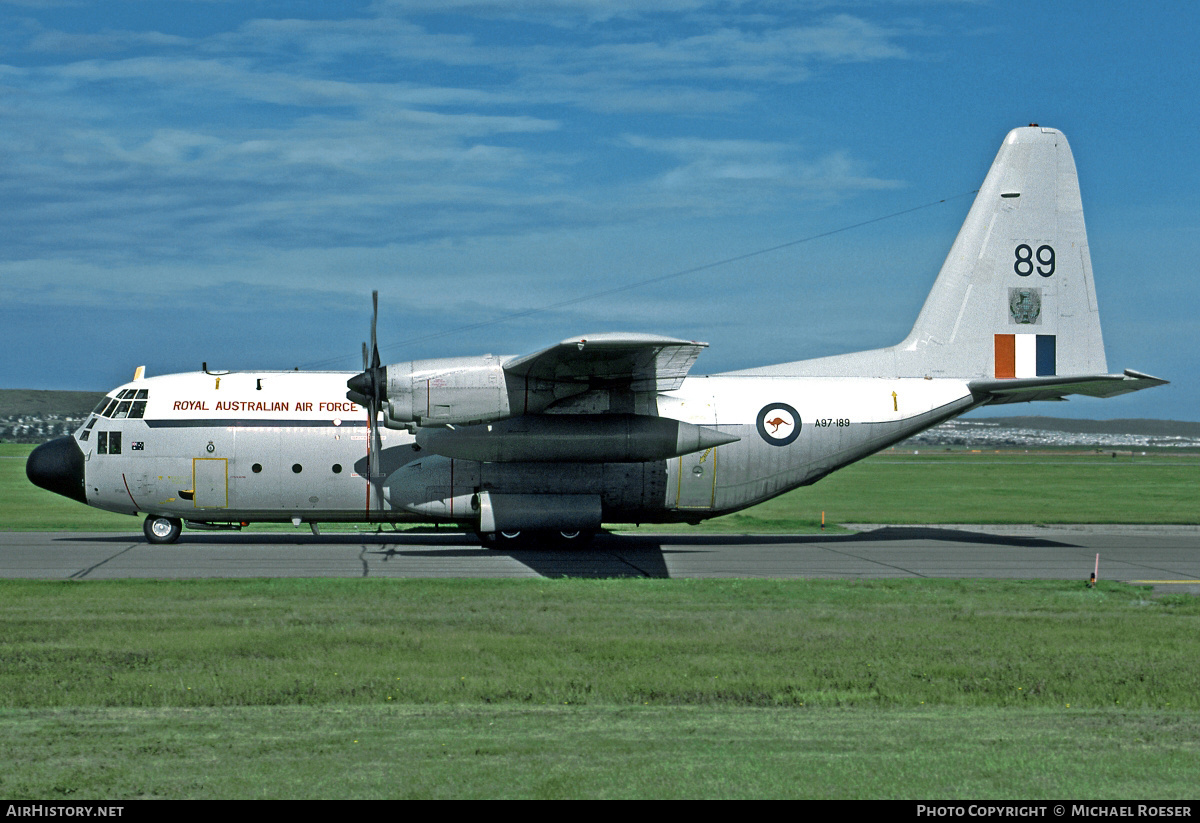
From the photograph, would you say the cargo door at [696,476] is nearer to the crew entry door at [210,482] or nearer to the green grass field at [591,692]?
the green grass field at [591,692]

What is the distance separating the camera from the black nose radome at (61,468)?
2506 cm

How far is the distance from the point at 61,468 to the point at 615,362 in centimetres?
1359

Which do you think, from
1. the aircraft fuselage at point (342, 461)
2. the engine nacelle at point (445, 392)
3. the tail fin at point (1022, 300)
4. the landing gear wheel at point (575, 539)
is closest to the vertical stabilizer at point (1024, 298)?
the tail fin at point (1022, 300)

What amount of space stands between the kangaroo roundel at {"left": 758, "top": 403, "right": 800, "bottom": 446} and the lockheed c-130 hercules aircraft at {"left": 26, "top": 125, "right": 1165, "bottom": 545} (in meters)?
0.03

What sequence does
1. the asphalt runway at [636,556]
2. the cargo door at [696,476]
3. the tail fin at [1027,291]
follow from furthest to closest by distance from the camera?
1. the tail fin at [1027,291]
2. the cargo door at [696,476]
3. the asphalt runway at [636,556]

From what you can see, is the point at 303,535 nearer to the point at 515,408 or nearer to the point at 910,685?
the point at 515,408

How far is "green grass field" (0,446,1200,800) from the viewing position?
285 inches

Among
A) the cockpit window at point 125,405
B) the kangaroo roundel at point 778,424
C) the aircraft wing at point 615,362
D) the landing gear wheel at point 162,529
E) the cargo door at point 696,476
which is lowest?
the landing gear wheel at point 162,529

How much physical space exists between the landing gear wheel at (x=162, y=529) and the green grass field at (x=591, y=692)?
7704mm

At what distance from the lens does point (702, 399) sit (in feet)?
84.4

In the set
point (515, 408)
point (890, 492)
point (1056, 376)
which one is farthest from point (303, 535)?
point (890, 492)

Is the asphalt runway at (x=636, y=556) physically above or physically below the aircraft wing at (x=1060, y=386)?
below

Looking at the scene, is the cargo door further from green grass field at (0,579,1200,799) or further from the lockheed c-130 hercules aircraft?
green grass field at (0,579,1200,799)
